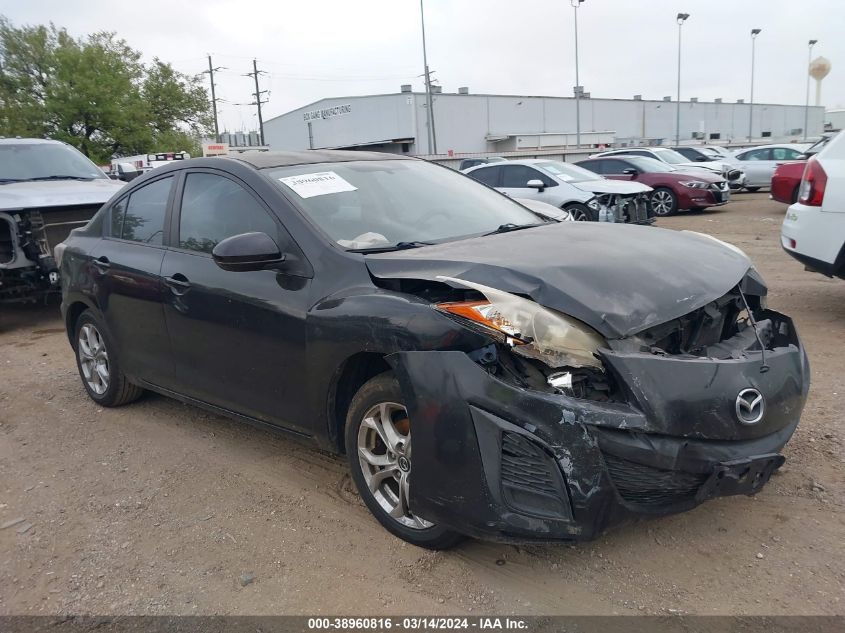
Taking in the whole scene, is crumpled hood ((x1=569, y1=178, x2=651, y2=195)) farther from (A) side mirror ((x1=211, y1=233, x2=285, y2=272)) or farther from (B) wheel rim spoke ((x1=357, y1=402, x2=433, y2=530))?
(B) wheel rim spoke ((x1=357, y1=402, x2=433, y2=530))

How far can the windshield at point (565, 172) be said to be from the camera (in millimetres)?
13044

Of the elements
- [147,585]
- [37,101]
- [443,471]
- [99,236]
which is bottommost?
[147,585]

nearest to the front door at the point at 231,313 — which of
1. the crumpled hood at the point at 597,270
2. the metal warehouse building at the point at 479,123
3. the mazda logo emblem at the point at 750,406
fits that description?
the crumpled hood at the point at 597,270

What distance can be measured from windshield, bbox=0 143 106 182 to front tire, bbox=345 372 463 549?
24.1 feet

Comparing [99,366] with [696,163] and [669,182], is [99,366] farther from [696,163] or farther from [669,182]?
[696,163]

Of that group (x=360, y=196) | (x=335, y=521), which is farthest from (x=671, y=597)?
(x=360, y=196)

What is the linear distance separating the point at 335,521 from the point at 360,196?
1672mm

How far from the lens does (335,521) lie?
10.8 feet

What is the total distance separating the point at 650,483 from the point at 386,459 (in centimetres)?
111

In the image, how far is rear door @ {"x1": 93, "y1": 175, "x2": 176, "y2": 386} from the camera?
4.19m

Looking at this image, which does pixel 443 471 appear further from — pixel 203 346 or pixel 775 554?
pixel 203 346

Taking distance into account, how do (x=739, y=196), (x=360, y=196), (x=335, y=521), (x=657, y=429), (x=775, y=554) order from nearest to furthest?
(x=657, y=429)
(x=775, y=554)
(x=335, y=521)
(x=360, y=196)
(x=739, y=196)

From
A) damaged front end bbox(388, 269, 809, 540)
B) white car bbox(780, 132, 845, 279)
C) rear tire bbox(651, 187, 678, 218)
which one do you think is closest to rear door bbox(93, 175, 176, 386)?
damaged front end bbox(388, 269, 809, 540)

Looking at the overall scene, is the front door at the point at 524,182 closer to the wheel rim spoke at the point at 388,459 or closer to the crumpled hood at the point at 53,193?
the crumpled hood at the point at 53,193
